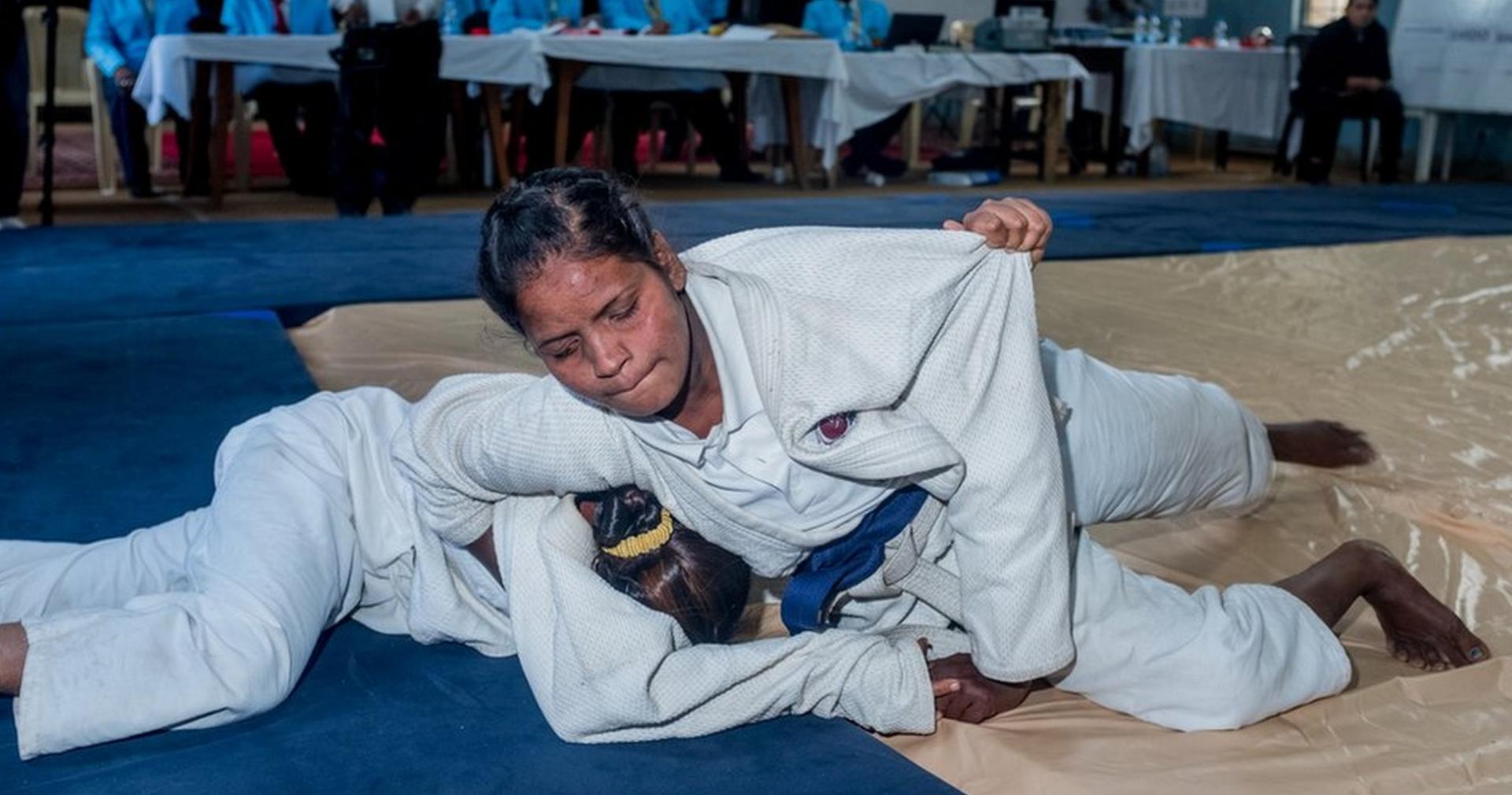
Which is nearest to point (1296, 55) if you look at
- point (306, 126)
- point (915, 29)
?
point (915, 29)

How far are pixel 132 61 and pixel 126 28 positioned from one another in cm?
13

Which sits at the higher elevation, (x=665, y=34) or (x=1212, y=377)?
(x=665, y=34)

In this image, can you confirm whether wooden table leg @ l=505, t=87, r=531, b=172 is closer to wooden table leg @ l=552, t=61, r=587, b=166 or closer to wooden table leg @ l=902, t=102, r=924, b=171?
wooden table leg @ l=552, t=61, r=587, b=166

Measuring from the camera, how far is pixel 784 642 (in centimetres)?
139

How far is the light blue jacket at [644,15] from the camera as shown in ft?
23.6

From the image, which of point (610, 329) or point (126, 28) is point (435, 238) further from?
point (610, 329)

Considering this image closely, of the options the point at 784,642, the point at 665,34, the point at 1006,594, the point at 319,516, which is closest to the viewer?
the point at 1006,594

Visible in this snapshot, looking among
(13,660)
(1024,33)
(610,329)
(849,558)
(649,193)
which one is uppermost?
(1024,33)

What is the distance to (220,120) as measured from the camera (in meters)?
5.40

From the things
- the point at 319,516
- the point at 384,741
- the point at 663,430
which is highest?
the point at 663,430

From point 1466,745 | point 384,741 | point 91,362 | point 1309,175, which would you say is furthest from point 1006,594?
point 1309,175

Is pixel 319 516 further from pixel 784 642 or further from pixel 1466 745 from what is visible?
pixel 1466 745

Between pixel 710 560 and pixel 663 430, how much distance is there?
186 mm

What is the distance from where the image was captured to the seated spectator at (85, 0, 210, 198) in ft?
19.2
